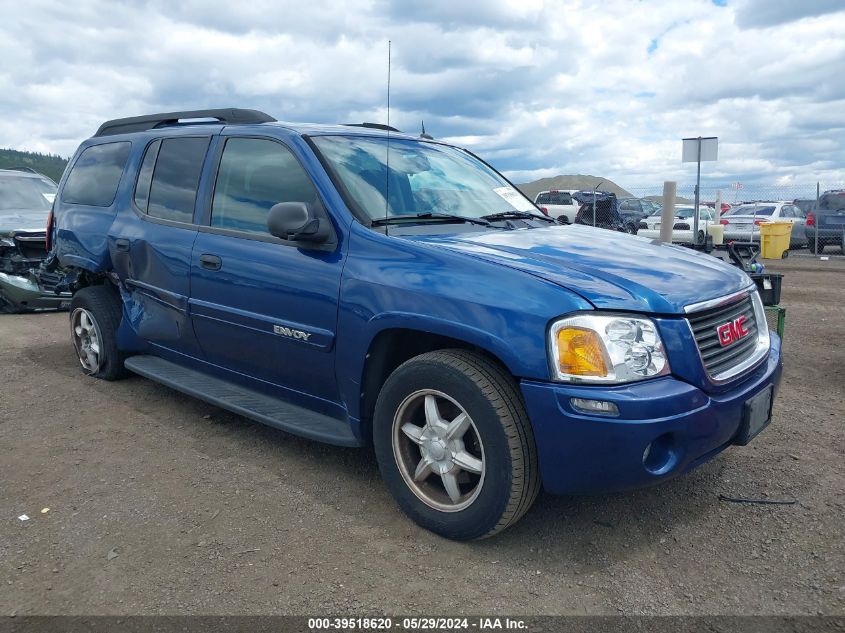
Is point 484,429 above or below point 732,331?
below

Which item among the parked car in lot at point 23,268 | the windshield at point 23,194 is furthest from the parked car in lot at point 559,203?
the parked car in lot at point 23,268

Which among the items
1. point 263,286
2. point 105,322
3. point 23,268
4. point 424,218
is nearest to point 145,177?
point 105,322

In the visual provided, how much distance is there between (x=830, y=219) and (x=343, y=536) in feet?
61.5

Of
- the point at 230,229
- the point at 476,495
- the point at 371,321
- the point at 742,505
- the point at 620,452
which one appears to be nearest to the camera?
the point at 620,452

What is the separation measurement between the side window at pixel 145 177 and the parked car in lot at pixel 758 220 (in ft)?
58.7

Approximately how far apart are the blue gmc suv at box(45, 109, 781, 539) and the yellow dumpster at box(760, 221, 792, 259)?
46.9 ft

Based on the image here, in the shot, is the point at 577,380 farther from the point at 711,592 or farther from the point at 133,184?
the point at 133,184

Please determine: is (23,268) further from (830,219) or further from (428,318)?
(830,219)

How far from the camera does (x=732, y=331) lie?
3.04m

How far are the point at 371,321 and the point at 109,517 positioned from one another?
1546 mm

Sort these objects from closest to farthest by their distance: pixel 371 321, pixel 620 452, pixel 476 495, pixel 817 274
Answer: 1. pixel 620 452
2. pixel 476 495
3. pixel 371 321
4. pixel 817 274

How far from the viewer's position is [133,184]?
4.83 metres

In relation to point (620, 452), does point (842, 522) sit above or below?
below

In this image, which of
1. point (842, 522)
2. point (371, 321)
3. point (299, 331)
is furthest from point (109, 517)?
point (842, 522)
